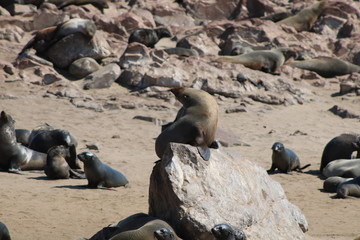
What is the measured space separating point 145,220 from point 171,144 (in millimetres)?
670

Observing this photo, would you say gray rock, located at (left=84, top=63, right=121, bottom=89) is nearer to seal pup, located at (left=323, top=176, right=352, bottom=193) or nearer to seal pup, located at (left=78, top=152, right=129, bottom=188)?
seal pup, located at (left=78, top=152, right=129, bottom=188)

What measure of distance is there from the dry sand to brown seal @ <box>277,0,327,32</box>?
5.04 m

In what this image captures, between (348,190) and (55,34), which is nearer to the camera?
(348,190)

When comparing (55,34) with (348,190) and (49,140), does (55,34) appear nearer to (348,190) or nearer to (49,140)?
(49,140)

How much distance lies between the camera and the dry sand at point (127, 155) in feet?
23.2

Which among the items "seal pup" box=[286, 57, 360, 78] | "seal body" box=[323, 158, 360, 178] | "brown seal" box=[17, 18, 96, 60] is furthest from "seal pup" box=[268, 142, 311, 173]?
"seal pup" box=[286, 57, 360, 78]

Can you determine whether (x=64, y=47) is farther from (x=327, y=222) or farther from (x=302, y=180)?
(x=327, y=222)

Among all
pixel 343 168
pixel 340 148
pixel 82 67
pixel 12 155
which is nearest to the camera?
pixel 12 155

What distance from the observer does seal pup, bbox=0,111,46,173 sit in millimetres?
9430

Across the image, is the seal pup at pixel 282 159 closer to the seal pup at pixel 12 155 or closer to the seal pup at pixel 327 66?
the seal pup at pixel 12 155

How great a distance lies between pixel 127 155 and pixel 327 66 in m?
9.98

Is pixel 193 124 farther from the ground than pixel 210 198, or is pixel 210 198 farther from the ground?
pixel 193 124

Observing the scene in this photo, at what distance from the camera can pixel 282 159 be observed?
34.7 ft

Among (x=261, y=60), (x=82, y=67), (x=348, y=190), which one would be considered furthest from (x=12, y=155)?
(x=261, y=60)
